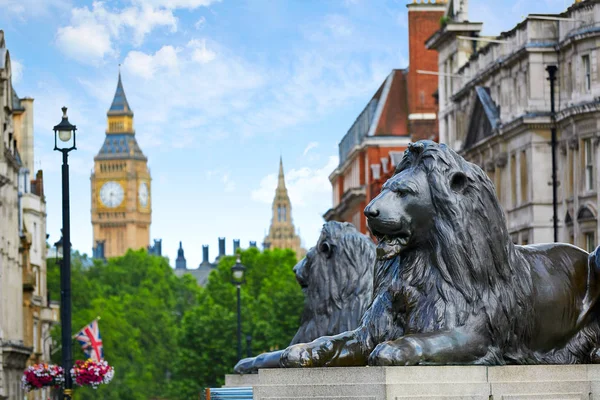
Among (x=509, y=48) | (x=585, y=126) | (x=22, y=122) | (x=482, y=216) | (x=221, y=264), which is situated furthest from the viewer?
(x=221, y=264)

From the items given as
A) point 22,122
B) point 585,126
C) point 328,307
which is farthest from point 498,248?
point 22,122

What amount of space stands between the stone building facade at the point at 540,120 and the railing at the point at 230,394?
4647cm

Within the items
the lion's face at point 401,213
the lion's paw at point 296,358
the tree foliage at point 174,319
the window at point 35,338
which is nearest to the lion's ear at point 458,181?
the lion's face at point 401,213

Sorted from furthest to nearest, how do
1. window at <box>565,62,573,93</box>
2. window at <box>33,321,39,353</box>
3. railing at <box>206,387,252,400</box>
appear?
window at <box>33,321,39,353</box>, window at <box>565,62,573,93</box>, railing at <box>206,387,252,400</box>

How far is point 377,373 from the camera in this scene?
33.6 feet

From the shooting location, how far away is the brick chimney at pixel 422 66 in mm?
103812

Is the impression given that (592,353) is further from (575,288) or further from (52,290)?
(52,290)

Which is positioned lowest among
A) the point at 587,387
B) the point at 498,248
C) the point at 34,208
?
the point at 587,387

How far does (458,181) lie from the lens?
1104 cm

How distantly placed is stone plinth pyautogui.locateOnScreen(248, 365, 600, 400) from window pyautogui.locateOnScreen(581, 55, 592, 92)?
168 feet

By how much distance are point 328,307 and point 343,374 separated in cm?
655

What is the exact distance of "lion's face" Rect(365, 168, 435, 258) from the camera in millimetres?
10758

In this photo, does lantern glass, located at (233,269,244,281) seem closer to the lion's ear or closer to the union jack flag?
the union jack flag

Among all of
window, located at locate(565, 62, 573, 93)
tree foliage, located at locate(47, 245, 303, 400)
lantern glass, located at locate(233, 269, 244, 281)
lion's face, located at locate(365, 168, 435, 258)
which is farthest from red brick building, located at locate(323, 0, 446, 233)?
lion's face, located at locate(365, 168, 435, 258)
